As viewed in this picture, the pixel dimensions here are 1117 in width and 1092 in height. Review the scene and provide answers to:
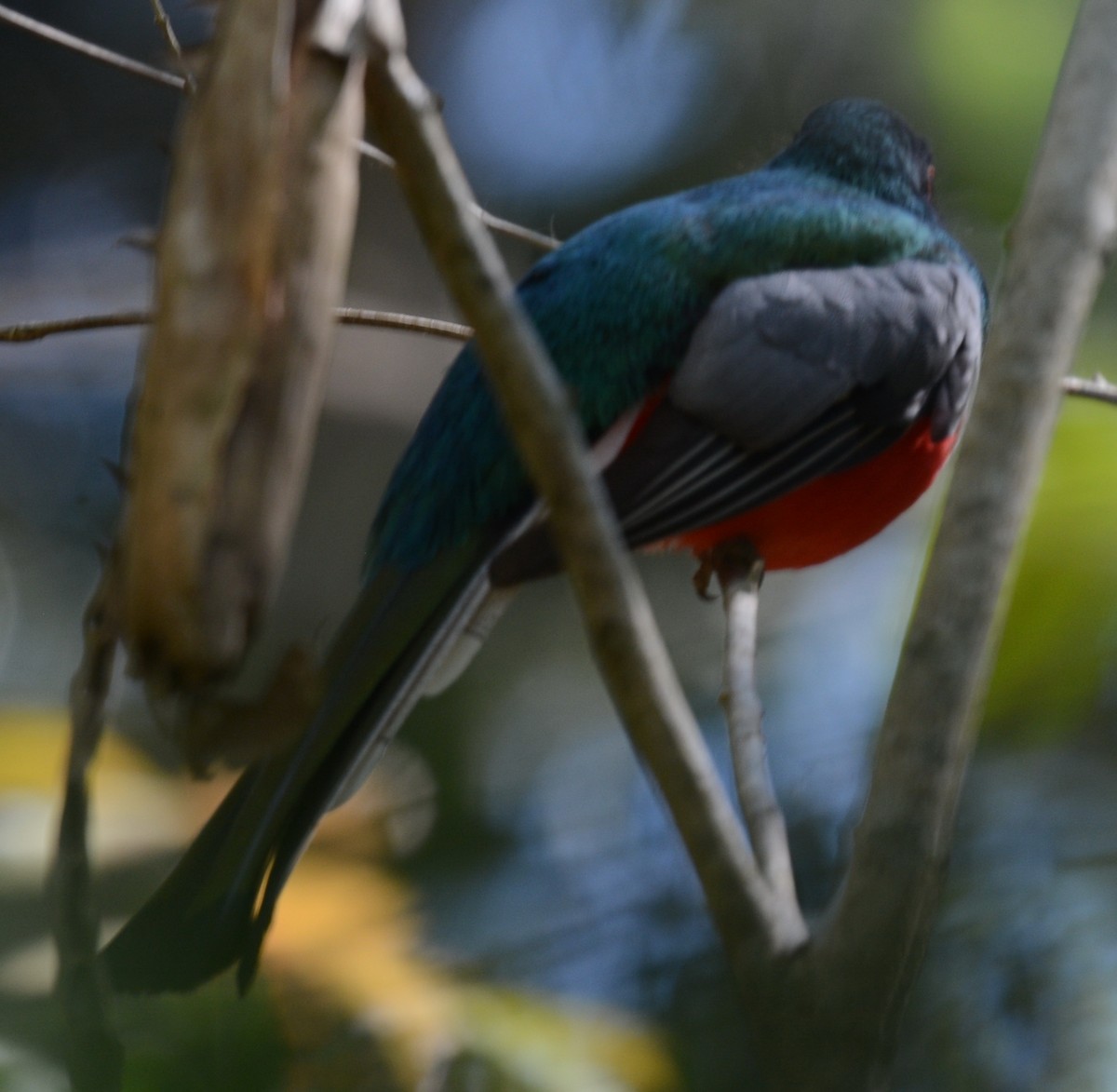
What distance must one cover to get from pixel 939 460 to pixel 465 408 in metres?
1.17

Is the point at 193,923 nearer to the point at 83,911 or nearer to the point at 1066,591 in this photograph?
the point at 83,911

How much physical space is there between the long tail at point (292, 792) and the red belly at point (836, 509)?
678 millimetres

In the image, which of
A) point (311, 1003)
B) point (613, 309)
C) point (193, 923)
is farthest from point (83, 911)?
point (311, 1003)

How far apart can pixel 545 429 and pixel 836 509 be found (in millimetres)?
1830

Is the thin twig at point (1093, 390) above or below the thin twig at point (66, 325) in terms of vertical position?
below

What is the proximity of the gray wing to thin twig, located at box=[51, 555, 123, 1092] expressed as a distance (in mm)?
1331

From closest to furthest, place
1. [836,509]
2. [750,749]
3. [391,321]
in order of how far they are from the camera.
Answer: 1. [750,749]
2. [391,321]
3. [836,509]

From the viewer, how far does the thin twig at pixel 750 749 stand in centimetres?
199

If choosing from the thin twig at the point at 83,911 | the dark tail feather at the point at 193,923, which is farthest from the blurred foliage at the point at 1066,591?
the thin twig at the point at 83,911

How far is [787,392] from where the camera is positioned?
9.98ft

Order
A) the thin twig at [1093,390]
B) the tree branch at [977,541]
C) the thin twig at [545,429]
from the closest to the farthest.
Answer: the thin twig at [545,429] < the tree branch at [977,541] < the thin twig at [1093,390]

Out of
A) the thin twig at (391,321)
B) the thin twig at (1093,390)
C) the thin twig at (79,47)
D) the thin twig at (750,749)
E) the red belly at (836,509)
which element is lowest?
the red belly at (836,509)

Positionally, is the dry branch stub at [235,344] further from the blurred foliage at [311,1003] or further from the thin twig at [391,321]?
the thin twig at [391,321]

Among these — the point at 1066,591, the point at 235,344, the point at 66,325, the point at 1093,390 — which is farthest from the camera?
the point at 1066,591
